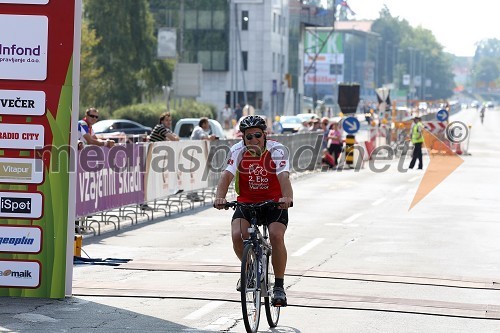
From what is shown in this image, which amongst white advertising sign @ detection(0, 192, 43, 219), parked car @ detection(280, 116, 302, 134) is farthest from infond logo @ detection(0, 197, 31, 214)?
parked car @ detection(280, 116, 302, 134)

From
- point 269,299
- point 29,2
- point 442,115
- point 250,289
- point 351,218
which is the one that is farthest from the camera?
point 442,115

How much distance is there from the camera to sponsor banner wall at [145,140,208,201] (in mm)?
21553

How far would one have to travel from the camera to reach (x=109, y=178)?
18953 mm

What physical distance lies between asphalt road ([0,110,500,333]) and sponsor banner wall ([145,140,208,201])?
62cm

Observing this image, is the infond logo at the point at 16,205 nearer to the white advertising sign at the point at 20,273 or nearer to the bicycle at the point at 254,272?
the white advertising sign at the point at 20,273

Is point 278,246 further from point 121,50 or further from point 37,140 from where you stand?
point 121,50

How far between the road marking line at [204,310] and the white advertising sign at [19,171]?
1.94 metres

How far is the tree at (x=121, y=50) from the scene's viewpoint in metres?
68.8

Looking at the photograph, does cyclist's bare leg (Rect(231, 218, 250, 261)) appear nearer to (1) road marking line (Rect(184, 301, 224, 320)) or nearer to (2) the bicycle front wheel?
(2) the bicycle front wheel

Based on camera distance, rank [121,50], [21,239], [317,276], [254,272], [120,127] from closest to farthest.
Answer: [254,272] < [21,239] < [317,276] < [120,127] < [121,50]

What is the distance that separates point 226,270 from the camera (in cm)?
1366

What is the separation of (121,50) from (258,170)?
197 feet

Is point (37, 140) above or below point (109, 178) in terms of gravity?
Result: above

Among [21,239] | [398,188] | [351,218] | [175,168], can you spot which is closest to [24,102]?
[21,239]
